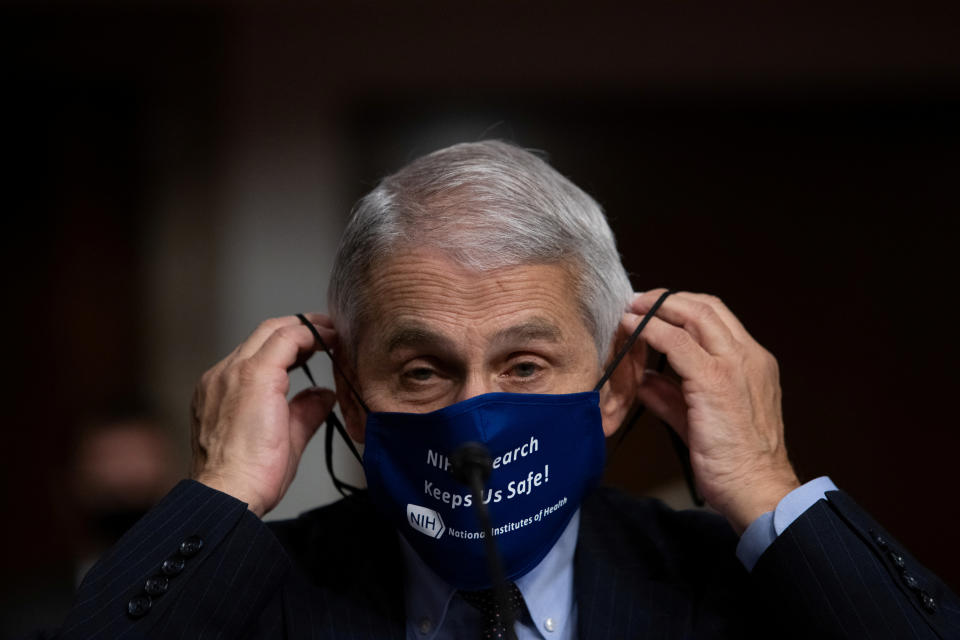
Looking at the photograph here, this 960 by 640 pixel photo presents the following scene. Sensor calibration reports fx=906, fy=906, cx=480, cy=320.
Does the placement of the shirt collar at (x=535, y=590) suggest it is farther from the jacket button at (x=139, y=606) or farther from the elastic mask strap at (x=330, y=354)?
the jacket button at (x=139, y=606)

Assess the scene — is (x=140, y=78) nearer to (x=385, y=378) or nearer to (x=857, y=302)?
(x=385, y=378)

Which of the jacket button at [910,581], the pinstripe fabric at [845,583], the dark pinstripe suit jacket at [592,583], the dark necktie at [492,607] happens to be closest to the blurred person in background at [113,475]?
the dark pinstripe suit jacket at [592,583]

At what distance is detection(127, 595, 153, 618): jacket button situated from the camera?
135 centimetres

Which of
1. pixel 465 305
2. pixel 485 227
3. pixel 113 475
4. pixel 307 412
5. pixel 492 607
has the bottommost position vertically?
pixel 113 475

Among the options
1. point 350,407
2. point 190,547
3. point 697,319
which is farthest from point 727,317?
point 190,547

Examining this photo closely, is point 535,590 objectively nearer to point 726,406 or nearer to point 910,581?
point 726,406

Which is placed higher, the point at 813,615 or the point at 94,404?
the point at 813,615

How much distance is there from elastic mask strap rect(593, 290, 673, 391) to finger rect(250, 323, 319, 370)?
1.72 feet

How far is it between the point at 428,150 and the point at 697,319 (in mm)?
2178

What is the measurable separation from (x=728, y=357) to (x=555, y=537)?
426mm

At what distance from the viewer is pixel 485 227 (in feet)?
4.88

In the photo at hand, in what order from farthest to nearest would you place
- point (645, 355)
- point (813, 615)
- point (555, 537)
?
point (645, 355) < point (555, 537) < point (813, 615)

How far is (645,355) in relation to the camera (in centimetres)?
165

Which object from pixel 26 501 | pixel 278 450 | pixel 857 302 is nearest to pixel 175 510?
pixel 278 450
